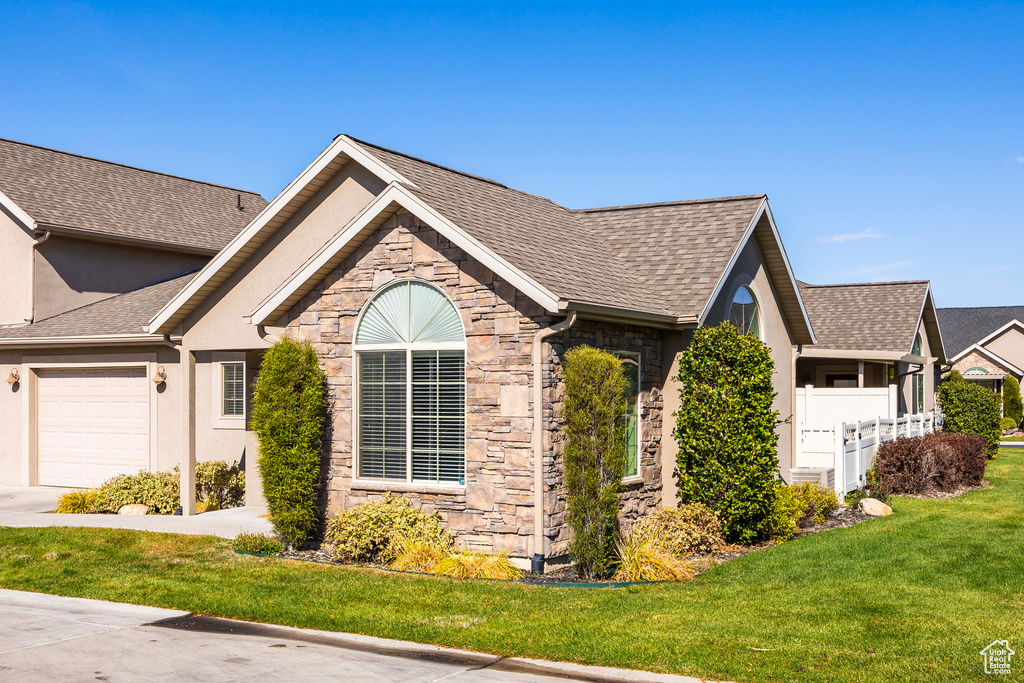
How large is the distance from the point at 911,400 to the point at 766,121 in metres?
13.5

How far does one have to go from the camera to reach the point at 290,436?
13.0 m

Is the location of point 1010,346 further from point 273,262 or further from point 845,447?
point 273,262

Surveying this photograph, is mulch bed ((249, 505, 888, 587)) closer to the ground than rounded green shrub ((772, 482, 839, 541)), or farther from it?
closer to the ground

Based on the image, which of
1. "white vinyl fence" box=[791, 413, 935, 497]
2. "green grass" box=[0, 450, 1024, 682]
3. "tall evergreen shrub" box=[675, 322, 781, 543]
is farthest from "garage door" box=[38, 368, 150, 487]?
"white vinyl fence" box=[791, 413, 935, 497]

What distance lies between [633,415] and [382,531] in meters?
4.00

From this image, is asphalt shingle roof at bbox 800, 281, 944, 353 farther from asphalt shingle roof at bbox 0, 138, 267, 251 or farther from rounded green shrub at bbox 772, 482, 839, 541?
asphalt shingle roof at bbox 0, 138, 267, 251

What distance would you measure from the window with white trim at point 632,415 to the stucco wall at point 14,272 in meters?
14.0

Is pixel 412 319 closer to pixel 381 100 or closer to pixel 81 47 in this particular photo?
pixel 381 100

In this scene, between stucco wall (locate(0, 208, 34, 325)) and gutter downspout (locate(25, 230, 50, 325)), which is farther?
stucco wall (locate(0, 208, 34, 325))

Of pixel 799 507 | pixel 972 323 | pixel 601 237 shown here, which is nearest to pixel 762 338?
pixel 601 237

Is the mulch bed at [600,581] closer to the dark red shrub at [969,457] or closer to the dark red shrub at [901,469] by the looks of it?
the dark red shrub at [901,469]

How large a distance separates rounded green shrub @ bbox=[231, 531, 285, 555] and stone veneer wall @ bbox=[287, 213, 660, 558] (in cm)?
84

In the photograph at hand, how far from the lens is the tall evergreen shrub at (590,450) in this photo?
1149 cm

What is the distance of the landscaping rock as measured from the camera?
52.1 feet
